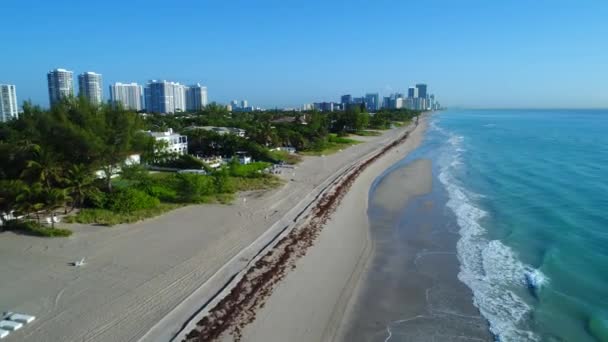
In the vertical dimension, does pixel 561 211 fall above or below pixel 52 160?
below

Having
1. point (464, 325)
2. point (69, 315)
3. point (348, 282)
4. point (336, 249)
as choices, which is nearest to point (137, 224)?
point (69, 315)

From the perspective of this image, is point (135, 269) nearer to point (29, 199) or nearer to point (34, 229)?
point (34, 229)

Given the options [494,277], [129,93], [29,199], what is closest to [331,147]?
[494,277]

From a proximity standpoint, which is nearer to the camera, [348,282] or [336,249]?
[348,282]

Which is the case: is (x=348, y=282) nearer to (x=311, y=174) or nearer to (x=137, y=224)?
(x=137, y=224)

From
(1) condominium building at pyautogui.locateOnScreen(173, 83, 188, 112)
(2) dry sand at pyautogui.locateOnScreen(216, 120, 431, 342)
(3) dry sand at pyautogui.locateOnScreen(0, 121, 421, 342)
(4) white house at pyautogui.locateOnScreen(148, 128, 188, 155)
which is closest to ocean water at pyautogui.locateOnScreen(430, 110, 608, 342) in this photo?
(2) dry sand at pyautogui.locateOnScreen(216, 120, 431, 342)
